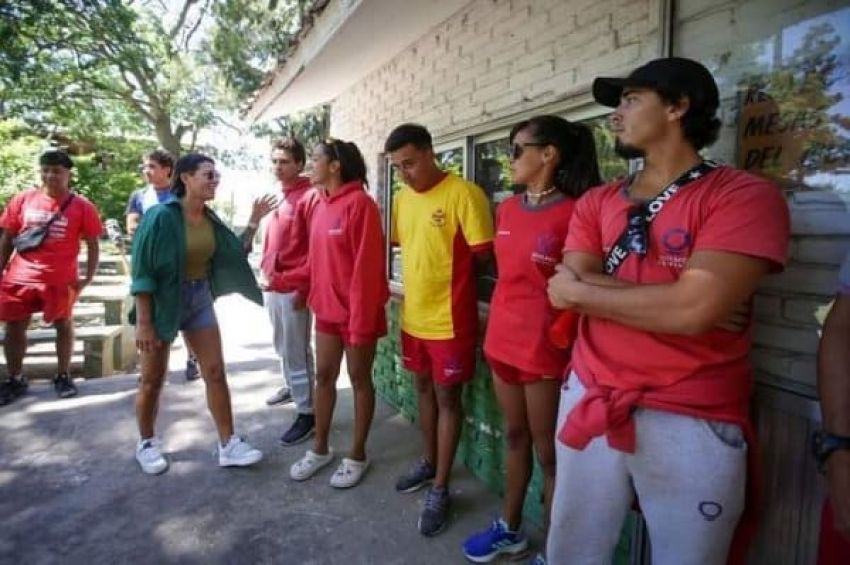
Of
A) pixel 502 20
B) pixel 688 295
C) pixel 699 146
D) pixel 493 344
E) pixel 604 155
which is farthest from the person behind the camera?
pixel 502 20

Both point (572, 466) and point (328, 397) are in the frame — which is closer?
point (572, 466)

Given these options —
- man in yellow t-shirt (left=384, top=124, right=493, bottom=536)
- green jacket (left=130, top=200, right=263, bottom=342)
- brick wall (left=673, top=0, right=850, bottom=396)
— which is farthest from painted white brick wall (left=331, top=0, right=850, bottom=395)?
green jacket (left=130, top=200, right=263, bottom=342)

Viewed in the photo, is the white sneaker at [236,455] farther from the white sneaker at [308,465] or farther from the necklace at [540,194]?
the necklace at [540,194]

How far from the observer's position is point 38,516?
286 centimetres

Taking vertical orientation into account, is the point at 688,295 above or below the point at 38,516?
above

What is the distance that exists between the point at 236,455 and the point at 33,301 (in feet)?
7.63

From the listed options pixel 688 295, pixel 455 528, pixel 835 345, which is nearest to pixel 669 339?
pixel 688 295

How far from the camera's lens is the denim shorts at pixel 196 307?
3.22 meters

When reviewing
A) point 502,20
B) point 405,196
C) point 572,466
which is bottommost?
point 572,466

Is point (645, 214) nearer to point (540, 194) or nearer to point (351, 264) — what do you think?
point (540, 194)

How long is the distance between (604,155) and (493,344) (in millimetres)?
1068

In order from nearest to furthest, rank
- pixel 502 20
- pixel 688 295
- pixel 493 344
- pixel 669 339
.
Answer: pixel 688 295
pixel 669 339
pixel 493 344
pixel 502 20

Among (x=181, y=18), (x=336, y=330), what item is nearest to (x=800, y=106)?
(x=336, y=330)

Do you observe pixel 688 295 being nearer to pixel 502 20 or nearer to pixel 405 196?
pixel 405 196
